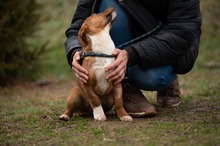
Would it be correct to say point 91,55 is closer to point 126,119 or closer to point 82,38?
point 82,38

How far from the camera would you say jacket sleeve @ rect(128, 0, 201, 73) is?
388 cm

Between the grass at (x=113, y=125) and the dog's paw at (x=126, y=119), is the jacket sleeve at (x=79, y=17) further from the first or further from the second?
the dog's paw at (x=126, y=119)

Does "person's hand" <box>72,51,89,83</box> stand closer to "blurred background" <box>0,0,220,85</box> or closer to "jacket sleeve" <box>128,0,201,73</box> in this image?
"jacket sleeve" <box>128,0,201,73</box>

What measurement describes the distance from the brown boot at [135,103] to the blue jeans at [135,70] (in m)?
0.09

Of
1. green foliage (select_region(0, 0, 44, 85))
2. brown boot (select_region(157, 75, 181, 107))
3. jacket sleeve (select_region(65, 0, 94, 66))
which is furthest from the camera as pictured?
green foliage (select_region(0, 0, 44, 85))

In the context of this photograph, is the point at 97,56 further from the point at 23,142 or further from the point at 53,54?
the point at 53,54

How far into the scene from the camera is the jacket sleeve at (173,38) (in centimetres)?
388

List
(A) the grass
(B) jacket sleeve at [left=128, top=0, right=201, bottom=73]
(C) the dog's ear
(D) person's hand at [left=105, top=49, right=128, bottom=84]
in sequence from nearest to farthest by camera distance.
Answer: (A) the grass < (D) person's hand at [left=105, top=49, right=128, bottom=84] < (C) the dog's ear < (B) jacket sleeve at [left=128, top=0, right=201, bottom=73]

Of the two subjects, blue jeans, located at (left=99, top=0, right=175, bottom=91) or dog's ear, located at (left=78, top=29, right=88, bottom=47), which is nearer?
dog's ear, located at (left=78, top=29, right=88, bottom=47)

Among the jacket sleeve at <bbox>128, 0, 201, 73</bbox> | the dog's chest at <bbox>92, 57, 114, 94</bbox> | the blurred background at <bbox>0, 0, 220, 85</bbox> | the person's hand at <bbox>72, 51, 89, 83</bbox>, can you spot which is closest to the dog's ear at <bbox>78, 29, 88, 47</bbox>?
the person's hand at <bbox>72, 51, 89, 83</bbox>

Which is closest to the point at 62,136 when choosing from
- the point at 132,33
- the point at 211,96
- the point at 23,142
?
the point at 23,142

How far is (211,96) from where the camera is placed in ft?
16.7

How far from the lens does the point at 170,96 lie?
465 cm

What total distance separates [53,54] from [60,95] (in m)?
3.36
